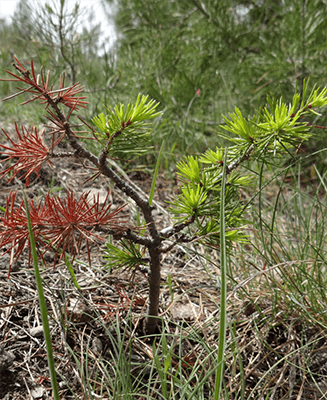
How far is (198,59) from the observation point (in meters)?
2.05

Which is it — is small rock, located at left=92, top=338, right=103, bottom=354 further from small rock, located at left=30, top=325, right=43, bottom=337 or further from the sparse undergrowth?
small rock, located at left=30, top=325, right=43, bottom=337

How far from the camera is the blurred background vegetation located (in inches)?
66.6

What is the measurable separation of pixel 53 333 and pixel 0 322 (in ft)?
0.43

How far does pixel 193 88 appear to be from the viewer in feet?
6.67

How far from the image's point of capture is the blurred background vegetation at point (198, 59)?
1691 millimetres

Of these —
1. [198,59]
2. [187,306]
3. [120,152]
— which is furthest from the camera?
[198,59]

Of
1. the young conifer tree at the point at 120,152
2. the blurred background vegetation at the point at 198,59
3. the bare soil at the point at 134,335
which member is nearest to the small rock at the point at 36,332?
the bare soil at the point at 134,335

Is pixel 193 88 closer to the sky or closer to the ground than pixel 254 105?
closer to the sky

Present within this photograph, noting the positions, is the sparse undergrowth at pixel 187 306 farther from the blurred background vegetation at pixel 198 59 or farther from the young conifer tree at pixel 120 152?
the blurred background vegetation at pixel 198 59

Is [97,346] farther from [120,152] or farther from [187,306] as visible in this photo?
[120,152]

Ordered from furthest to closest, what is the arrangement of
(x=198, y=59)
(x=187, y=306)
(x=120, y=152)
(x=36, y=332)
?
(x=198, y=59)
(x=187, y=306)
(x=36, y=332)
(x=120, y=152)

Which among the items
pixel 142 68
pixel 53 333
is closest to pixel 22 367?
pixel 53 333

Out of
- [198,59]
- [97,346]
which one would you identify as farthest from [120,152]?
[198,59]

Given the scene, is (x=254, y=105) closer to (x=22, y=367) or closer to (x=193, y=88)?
(x=193, y=88)
